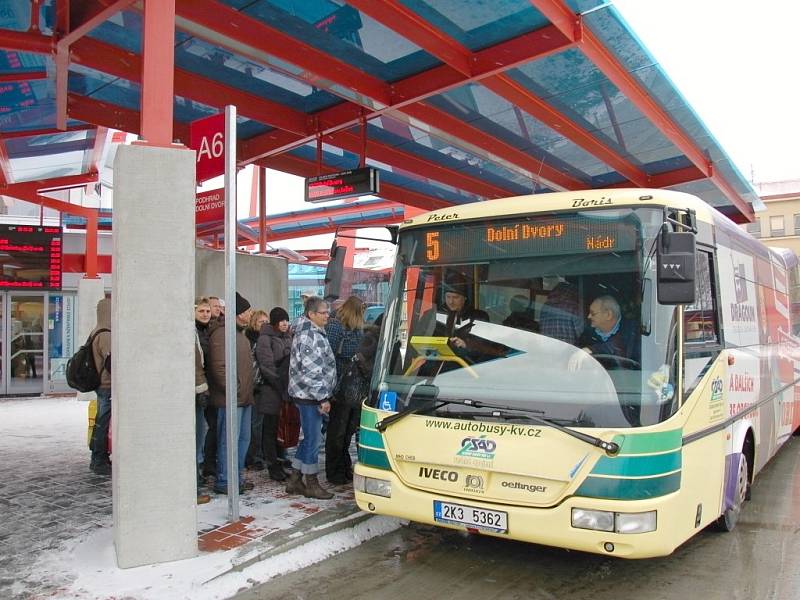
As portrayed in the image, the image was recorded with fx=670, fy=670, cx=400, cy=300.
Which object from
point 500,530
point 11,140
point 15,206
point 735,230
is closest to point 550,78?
point 735,230

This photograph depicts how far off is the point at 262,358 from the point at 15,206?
17.0 meters

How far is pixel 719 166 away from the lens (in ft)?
42.2

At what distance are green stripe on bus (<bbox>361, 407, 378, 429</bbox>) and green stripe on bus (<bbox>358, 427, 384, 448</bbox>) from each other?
0.13 ft

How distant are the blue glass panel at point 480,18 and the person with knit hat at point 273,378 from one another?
11.8ft

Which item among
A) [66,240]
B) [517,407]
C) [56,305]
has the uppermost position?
[66,240]

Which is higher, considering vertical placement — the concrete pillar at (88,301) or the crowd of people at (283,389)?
the concrete pillar at (88,301)

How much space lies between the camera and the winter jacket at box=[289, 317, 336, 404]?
6.13 metres

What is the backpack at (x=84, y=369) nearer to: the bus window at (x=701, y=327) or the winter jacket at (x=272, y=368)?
the winter jacket at (x=272, y=368)

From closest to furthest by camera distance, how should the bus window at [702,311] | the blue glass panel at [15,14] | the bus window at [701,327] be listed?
the bus window at [701,327]
the bus window at [702,311]
the blue glass panel at [15,14]

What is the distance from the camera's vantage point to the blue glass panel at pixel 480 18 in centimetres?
702

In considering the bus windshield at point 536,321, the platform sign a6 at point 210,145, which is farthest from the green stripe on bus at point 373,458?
the platform sign a6 at point 210,145

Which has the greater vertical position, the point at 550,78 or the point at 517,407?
the point at 550,78

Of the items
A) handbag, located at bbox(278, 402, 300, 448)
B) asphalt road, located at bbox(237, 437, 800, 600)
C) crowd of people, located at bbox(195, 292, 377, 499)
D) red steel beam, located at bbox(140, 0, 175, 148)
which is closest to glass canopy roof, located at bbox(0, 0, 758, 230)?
red steel beam, located at bbox(140, 0, 175, 148)

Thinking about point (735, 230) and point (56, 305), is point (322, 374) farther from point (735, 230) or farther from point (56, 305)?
point (56, 305)
